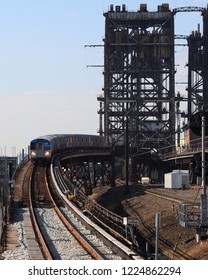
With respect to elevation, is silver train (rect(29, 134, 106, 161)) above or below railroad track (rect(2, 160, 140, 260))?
above

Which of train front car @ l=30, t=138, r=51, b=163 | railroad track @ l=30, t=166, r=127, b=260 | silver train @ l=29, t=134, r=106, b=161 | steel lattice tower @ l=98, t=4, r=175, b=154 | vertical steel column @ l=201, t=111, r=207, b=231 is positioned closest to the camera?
vertical steel column @ l=201, t=111, r=207, b=231

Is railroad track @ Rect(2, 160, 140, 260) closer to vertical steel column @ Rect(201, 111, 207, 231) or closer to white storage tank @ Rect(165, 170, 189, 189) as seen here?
vertical steel column @ Rect(201, 111, 207, 231)

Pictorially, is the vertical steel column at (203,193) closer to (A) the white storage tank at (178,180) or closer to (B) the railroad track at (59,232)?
(B) the railroad track at (59,232)

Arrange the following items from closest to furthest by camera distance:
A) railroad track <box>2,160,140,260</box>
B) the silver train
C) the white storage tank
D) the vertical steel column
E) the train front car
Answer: the vertical steel column < railroad track <box>2,160,140,260</box> < the white storage tank < the train front car < the silver train

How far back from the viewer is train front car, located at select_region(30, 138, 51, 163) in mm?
56156

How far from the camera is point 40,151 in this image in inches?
2223

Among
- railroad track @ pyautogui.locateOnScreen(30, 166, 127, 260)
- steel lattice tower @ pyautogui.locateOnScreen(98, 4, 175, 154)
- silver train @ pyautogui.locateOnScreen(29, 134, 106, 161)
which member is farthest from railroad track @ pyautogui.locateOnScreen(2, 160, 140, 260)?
steel lattice tower @ pyautogui.locateOnScreen(98, 4, 175, 154)

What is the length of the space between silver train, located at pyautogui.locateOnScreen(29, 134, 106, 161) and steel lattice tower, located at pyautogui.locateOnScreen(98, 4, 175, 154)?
13.7m

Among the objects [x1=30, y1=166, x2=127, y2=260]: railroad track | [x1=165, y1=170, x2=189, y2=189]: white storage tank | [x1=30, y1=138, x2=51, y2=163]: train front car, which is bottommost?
[x1=165, y1=170, x2=189, y2=189]: white storage tank

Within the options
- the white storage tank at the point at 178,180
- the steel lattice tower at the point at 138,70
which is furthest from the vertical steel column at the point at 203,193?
the steel lattice tower at the point at 138,70

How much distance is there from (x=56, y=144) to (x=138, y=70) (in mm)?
39373

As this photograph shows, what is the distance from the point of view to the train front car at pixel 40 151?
56156 mm

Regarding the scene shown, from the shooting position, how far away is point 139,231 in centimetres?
3356

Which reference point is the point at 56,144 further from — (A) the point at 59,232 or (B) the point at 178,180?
(A) the point at 59,232
